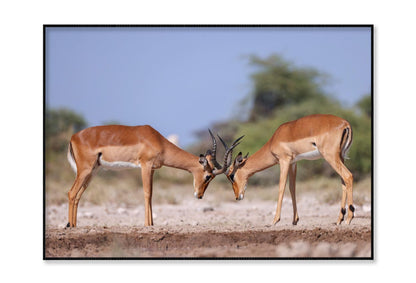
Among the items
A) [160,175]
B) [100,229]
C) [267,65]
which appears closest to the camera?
[100,229]

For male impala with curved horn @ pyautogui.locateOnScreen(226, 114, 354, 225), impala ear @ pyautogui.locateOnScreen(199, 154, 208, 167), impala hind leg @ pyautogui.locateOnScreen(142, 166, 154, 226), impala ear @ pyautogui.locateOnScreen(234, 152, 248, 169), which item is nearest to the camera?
male impala with curved horn @ pyautogui.locateOnScreen(226, 114, 354, 225)

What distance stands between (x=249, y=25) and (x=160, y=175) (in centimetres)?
→ 712

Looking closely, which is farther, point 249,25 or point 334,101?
point 334,101

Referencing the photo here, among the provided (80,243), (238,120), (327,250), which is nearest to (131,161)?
(80,243)

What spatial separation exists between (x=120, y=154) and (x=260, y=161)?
2017 millimetres

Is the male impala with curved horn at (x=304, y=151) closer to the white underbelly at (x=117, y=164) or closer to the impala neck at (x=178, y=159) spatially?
the impala neck at (x=178, y=159)

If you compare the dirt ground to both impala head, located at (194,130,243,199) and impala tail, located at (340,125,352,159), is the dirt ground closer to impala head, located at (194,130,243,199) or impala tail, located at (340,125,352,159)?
impala head, located at (194,130,243,199)

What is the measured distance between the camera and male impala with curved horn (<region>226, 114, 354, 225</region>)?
8.58 metres

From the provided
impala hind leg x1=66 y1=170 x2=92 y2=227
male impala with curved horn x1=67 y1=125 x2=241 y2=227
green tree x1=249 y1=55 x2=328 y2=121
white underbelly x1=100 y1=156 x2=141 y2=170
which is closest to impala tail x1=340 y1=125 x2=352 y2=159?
male impala with curved horn x1=67 y1=125 x2=241 y2=227

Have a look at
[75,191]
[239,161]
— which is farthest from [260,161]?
[75,191]

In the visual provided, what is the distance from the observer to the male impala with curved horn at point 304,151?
8578 millimetres

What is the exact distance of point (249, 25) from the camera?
8.34 m

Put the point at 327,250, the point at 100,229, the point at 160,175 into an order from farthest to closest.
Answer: the point at 160,175 < the point at 100,229 < the point at 327,250

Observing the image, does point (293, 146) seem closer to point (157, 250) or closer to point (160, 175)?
point (157, 250)
